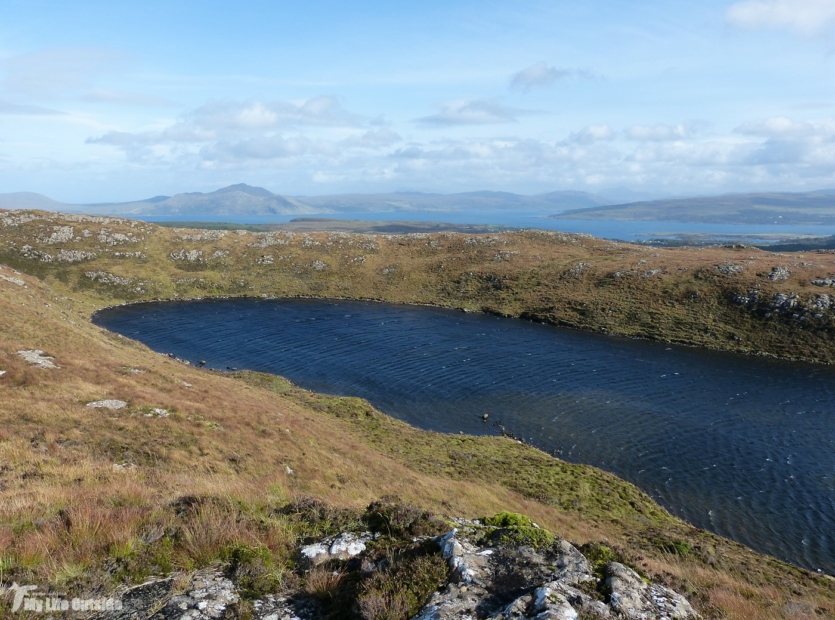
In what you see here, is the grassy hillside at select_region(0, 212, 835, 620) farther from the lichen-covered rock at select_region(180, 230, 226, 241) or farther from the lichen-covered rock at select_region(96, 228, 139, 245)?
the lichen-covered rock at select_region(180, 230, 226, 241)

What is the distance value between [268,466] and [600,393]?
37.2 meters

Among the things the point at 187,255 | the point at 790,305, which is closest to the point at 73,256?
the point at 187,255

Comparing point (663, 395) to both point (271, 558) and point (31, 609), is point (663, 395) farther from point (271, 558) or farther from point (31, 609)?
point (31, 609)

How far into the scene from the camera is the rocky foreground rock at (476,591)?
24.0 ft

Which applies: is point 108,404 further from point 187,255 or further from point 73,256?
point 73,256

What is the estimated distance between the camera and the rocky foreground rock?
7.31 metres

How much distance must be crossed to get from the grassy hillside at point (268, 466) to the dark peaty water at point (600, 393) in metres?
4.13

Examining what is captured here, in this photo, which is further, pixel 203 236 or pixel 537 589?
pixel 203 236

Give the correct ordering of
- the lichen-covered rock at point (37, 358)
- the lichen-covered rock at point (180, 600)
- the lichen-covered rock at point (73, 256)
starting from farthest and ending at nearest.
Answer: the lichen-covered rock at point (73, 256) → the lichen-covered rock at point (37, 358) → the lichen-covered rock at point (180, 600)

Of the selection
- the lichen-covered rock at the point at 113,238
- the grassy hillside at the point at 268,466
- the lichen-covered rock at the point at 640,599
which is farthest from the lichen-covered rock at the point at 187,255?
the lichen-covered rock at the point at 640,599

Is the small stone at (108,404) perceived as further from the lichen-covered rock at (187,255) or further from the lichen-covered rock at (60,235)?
the lichen-covered rock at (60,235)

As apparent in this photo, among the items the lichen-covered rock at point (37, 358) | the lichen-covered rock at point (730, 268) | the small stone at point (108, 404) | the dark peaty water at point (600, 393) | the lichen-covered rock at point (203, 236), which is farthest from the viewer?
the lichen-covered rock at point (203, 236)

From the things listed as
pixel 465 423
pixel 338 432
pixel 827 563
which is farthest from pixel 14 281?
pixel 827 563

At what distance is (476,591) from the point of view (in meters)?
7.92
